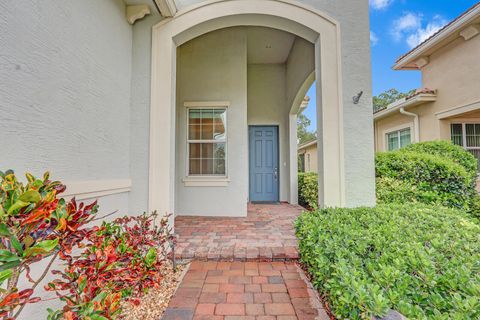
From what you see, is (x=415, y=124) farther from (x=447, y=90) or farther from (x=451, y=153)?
(x=451, y=153)

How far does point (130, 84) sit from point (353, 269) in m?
3.44

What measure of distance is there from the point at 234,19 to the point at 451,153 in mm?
5631

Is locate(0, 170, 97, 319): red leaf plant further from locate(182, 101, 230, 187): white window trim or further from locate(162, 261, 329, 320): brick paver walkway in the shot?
locate(182, 101, 230, 187): white window trim

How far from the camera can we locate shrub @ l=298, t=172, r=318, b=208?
6.01 m

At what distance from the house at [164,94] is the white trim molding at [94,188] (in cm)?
1

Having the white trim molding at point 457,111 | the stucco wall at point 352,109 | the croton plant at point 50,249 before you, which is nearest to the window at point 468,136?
the white trim molding at point 457,111

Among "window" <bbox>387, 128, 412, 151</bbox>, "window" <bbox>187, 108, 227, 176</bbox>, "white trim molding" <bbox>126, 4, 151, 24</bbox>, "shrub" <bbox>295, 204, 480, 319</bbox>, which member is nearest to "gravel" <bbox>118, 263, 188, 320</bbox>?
"shrub" <bbox>295, 204, 480, 319</bbox>

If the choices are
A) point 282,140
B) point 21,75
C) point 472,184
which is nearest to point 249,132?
point 282,140

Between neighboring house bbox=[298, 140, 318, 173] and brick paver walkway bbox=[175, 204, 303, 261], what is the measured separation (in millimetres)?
9111

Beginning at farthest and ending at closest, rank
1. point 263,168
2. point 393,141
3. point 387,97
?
point 387,97 < point 393,141 < point 263,168

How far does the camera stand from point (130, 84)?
326 centimetres

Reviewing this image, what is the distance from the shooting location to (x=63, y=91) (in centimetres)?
198

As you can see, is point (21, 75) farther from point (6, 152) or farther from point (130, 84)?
point (130, 84)

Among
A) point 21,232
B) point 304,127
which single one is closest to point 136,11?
point 21,232
